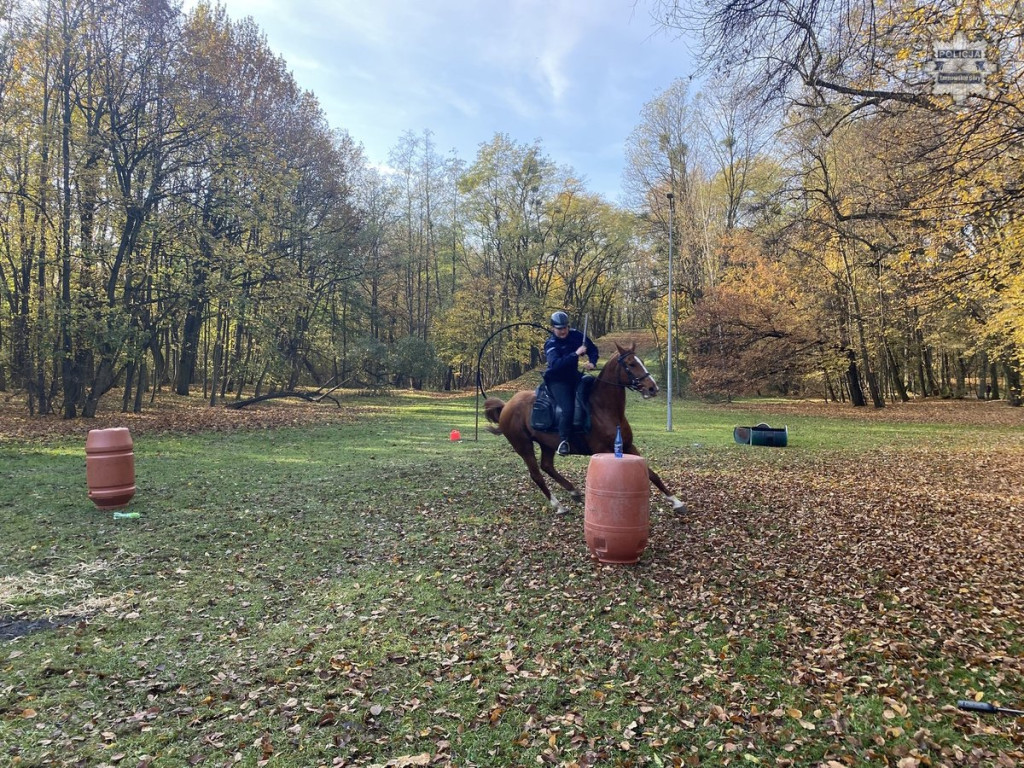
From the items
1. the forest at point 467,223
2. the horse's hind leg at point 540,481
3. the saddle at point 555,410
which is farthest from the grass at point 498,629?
the forest at point 467,223

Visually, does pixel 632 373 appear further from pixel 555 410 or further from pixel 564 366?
pixel 555 410

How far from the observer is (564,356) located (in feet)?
25.7

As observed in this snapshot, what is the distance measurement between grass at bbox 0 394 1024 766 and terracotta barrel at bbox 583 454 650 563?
28cm

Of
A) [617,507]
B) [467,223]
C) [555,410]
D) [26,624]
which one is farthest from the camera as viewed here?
[467,223]

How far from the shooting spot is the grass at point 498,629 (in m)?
3.39

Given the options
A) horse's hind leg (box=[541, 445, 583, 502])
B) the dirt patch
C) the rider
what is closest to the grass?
the dirt patch

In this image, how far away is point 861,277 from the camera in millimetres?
29641

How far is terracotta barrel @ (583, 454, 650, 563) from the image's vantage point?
230 inches

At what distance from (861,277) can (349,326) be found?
99.1ft

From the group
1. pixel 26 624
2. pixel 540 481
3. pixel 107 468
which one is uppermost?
pixel 107 468

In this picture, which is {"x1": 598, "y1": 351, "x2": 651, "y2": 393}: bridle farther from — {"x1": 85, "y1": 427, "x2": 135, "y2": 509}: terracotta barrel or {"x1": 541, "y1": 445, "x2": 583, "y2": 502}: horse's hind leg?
{"x1": 85, "y1": 427, "x2": 135, "y2": 509}: terracotta barrel

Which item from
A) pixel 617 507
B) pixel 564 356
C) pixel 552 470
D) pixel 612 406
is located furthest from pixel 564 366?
pixel 617 507

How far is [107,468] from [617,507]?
7.37m

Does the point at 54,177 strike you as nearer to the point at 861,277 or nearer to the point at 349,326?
the point at 349,326
